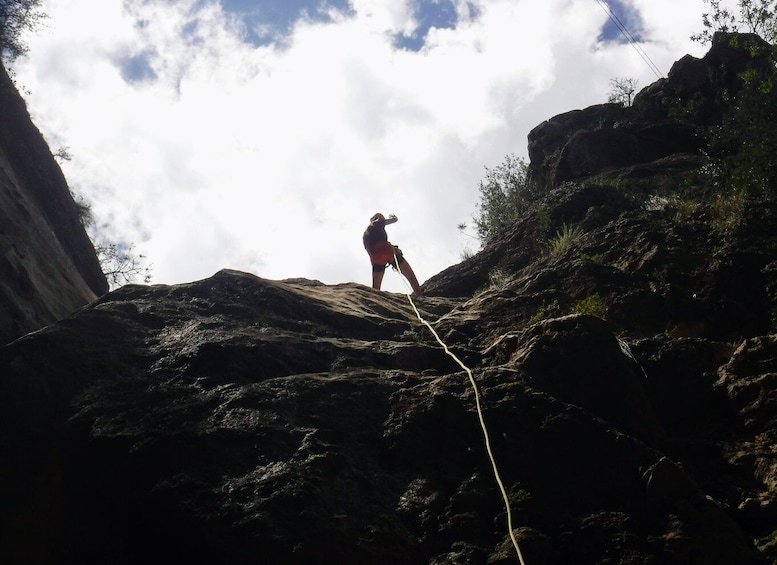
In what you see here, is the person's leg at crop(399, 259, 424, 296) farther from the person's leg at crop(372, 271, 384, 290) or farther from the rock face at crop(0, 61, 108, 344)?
the rock face at crop(0, 61, 108, 344)

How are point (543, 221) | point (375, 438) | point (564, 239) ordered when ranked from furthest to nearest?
point (543, 221), point (564, 239), point (375, 438)

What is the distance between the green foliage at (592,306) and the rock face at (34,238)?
5574mm

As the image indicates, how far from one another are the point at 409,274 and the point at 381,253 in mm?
728

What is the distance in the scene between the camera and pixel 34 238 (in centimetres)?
954

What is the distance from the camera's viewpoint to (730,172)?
11.2 metres

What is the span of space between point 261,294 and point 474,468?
3669 millimetres

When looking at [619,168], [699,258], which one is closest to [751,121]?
[619,168]

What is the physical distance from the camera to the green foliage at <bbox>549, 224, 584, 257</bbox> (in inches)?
427

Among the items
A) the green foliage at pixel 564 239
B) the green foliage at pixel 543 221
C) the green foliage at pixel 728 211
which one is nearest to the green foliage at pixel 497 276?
the green foliage at pixel 564 239

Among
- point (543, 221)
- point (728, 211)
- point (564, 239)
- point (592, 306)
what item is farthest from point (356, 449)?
point (543, 221)

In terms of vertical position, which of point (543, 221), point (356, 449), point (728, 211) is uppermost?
point (543, 221)

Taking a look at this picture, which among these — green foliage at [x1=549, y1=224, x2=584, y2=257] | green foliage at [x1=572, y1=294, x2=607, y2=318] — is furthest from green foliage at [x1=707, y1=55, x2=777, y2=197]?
green foliage at [x1=572, y1=294, x2=607, y2=318]

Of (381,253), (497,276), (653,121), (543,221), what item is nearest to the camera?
(497,276)

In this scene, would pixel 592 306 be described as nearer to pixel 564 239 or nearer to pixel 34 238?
pixel 564 239
